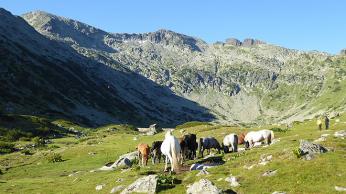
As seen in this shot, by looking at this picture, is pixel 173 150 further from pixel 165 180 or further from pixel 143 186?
pixel 143 186

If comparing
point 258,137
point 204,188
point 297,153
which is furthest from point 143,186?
point 258,137

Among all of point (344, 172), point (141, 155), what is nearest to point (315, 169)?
point (344, 172)

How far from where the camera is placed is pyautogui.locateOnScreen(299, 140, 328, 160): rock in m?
32.1

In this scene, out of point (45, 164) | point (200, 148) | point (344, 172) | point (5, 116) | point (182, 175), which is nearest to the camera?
point (344, 172)

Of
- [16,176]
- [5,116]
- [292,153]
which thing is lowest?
[16,176]

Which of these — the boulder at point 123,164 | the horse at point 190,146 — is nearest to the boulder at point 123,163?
the boulder at point 123,164

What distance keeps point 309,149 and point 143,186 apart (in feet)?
43.6

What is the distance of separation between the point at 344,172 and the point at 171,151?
13.1 metres

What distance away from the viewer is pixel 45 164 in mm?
61969

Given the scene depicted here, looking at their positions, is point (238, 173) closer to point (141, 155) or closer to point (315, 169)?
point (315, 169)

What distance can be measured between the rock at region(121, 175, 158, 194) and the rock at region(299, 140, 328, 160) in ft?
38.0

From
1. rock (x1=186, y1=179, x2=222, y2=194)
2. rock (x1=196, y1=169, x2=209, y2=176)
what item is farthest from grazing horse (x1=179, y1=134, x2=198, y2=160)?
rock (x1=186, y1=179, x2=222, y2=194)

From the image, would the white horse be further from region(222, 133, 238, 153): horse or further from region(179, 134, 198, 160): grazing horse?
region(222, 133, 238, 153): horse

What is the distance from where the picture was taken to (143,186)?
1217 inches
